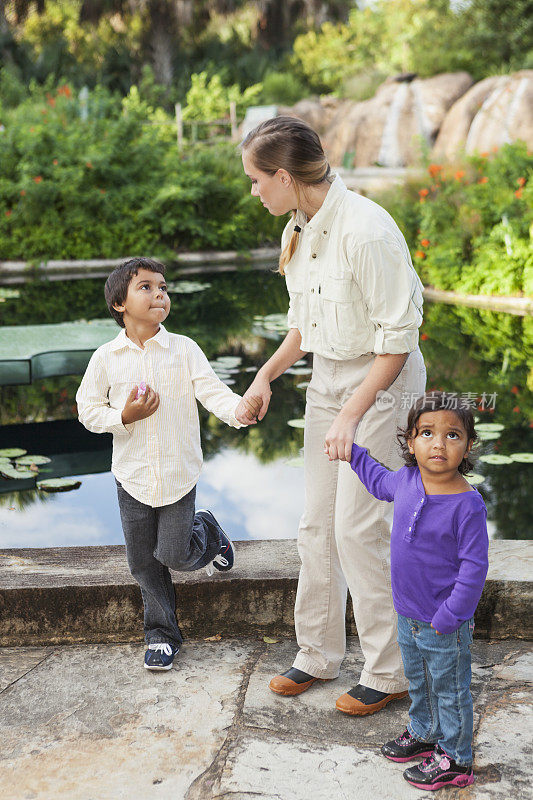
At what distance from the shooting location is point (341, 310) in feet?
7.03

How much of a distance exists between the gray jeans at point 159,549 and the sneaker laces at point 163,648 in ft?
0.04

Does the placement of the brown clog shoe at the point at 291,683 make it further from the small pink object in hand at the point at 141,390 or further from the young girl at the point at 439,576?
the small pink object in hand at the point at 141,390

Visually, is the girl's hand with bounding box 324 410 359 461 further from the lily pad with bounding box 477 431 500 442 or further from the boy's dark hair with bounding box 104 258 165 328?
the lily pad with bounding box 477 431 500 442

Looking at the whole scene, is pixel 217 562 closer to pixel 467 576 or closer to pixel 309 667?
pixel 309 667

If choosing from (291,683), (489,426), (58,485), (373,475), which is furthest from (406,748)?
(489,426)

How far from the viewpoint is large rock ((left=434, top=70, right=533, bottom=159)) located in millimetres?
16141

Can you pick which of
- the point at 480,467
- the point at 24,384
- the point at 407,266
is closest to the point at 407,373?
the point at 407,266

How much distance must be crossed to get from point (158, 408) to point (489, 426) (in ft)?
10.1

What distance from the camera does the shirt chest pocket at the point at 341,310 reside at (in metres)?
2.12

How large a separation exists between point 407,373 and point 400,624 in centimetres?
62

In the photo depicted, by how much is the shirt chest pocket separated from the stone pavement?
93 centimetres

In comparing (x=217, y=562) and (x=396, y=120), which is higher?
(x=396, y=120)

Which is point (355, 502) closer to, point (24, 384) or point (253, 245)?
point (24, 384)

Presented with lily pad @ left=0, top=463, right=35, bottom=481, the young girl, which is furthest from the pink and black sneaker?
lily pad @ left=0, top=463, right=35, bottom=481
